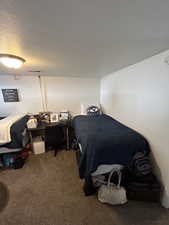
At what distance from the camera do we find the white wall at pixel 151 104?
4.80 ft

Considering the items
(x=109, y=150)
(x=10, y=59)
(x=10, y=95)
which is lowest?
(x=109, y=150)

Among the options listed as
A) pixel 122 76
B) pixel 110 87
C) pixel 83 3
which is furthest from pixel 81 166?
pixel 110 87

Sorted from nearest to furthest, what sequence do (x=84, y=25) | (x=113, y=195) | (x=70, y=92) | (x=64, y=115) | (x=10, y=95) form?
(x=84, y=25)
(x=113, y=195)
(x=10, y=95)
(x=64, y=115)
(x=70, y=92)

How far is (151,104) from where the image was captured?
1672 mm

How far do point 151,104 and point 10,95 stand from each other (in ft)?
11.1

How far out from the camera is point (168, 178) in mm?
1475

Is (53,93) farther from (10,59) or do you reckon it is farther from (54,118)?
(10,59)

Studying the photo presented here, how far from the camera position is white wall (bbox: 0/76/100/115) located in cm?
321

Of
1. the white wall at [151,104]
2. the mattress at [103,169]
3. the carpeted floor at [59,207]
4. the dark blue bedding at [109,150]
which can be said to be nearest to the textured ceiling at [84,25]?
the white wall at [151,104]

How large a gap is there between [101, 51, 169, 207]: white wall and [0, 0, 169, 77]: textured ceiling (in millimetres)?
358

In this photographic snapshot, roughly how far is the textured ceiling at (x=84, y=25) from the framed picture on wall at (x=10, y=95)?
208 cm

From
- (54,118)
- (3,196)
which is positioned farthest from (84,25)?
(54,118)

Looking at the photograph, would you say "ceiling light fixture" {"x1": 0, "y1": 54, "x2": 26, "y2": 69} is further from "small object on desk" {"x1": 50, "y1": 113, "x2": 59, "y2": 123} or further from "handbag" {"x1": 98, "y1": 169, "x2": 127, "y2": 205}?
"handbag" {"x1": 98, "y1": 169, "x2": 127, "y2": 205}

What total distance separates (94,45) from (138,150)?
60.7 inches
